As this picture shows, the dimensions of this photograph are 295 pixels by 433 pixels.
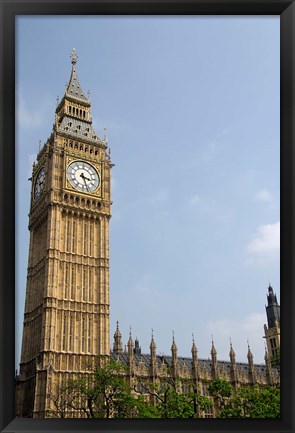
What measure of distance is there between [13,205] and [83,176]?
39230mm

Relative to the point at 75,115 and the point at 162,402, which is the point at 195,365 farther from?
the point at 75,115

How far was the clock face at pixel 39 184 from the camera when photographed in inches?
1690

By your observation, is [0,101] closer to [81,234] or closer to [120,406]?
[120,406]

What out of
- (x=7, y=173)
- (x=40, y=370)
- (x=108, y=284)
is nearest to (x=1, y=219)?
(x=7, y=173)

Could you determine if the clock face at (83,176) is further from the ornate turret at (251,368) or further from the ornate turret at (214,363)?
the ornate turret at (251,368)

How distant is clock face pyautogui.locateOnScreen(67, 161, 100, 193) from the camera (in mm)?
41906

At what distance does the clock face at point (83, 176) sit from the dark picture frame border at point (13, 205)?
38221 millimetres

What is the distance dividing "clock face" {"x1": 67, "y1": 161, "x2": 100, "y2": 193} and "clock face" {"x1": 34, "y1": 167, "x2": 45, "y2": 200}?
2.79 metres

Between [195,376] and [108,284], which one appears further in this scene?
[195,376]

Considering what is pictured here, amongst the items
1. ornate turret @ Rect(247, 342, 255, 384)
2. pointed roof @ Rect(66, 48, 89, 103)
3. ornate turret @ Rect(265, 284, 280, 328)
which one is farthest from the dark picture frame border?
ornate turret @ Rect(265, 284, 280, 328)

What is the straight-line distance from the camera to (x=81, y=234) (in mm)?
40969

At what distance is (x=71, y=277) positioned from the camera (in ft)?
128

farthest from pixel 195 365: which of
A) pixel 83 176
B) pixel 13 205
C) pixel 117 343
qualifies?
pixel 13 205

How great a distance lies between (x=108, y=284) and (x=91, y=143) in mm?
12852
